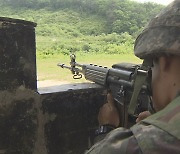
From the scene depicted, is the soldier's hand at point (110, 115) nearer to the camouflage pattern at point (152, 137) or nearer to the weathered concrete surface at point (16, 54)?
the weathered concrete surface at point (16, 54)

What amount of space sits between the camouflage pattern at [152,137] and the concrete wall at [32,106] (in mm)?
1467

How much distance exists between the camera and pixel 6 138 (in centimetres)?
233

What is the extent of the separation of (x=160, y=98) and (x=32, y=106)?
1487 millimetres

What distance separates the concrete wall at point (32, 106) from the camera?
2.27 m

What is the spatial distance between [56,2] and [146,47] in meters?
41.3

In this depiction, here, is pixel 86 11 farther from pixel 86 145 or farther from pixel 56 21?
pixel 86 145

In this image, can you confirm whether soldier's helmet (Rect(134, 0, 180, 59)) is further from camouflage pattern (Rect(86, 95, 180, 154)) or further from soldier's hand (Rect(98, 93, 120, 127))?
soldier's hand (Rect(98, 93, 120, 127))

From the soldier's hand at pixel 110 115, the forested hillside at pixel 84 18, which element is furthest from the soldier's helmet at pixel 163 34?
the forested hillside at pixel 84 18

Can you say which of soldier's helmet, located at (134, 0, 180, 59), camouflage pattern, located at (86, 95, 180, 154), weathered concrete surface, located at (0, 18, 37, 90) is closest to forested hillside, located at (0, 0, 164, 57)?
weathered concrete surface, located at (0, 18, 37, 90)

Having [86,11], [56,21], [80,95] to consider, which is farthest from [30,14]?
[80,95]

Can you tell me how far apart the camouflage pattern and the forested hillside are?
23605mm

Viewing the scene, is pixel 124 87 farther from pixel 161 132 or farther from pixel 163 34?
pixel 161 132

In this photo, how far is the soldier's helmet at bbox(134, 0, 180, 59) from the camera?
1.07 m

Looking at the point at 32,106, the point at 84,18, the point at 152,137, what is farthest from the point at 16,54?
the point at 84,18
